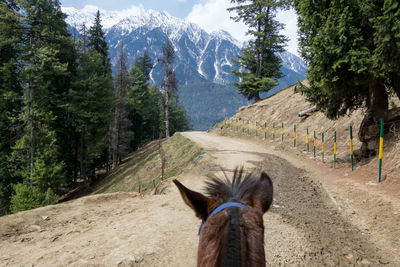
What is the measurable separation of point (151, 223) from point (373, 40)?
804 centimetres

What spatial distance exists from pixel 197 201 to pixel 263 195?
1.95 feet

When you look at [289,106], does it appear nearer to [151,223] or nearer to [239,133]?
[239,133]

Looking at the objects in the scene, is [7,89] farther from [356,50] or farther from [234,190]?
[356,50]

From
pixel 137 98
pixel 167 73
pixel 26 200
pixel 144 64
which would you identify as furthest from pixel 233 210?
pixel 144 64

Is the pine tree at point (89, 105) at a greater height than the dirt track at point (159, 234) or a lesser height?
greater

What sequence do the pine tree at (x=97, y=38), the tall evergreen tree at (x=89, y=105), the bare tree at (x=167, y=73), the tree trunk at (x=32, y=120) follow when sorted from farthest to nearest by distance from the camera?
the bare tree at (x=167, y=73) → the pine tree at (x=97, y=38) → the tall evergreen tree at (x=89, y=105) → the tree trunk at (x=32, y=120)

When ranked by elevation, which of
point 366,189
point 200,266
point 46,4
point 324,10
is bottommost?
point 366,189

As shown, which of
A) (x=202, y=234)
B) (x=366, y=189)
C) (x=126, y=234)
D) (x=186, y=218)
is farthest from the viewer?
(x=366, y=189)

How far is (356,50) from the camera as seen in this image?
618 cm

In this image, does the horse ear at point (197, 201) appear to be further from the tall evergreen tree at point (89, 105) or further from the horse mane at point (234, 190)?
the tall evergreen tree at point (89, 105)

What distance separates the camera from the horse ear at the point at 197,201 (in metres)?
1.56

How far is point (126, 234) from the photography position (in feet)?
13.8

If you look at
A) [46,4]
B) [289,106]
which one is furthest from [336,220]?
[46,4]

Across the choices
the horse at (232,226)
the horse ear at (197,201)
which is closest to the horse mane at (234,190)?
the horse at (232,226)
